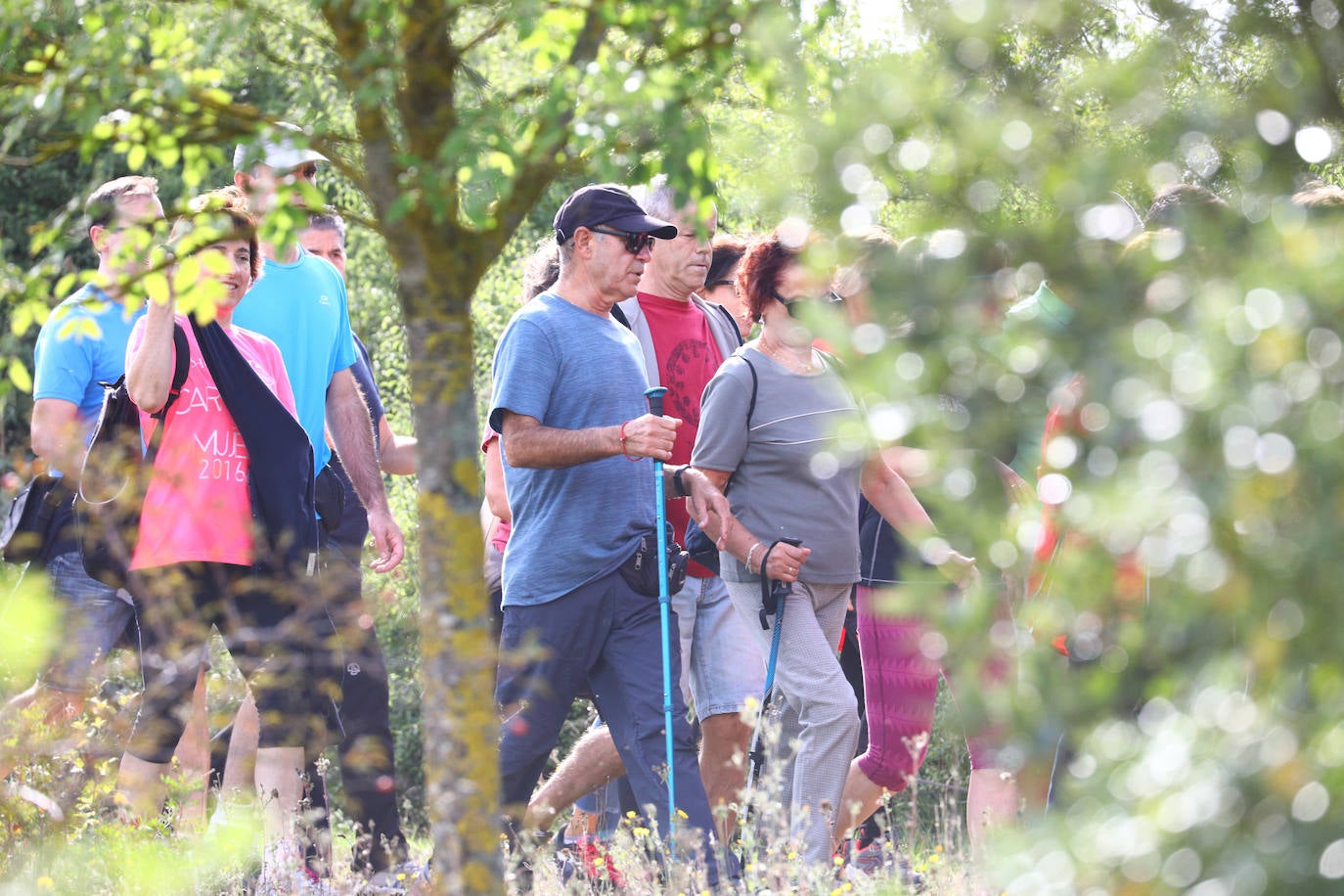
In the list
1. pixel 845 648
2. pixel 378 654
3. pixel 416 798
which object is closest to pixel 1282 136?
pixel 378 654

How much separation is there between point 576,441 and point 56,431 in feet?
5.93

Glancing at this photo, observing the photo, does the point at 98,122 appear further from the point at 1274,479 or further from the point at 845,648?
the point at 845,648

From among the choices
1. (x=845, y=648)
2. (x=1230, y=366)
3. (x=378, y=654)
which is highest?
(x=1230, y=366)

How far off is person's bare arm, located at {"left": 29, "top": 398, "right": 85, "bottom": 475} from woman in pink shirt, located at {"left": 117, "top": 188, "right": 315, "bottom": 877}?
0.43 meters

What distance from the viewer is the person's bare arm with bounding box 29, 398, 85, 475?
4898 millimetres

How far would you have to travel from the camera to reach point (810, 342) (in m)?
5.04

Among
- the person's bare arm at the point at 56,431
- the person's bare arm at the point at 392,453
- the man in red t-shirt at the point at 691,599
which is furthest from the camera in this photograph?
the person's bare arm at the point at 392,453

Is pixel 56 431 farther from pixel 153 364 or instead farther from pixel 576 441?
pixel 576 441

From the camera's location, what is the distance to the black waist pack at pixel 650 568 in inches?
189

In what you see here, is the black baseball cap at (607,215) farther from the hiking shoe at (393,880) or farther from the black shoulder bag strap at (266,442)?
the hiking shoe at (393,880)

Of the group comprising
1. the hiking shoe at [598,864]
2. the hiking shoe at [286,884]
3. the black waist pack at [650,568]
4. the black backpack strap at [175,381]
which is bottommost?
the hiking shoe at [598,864]

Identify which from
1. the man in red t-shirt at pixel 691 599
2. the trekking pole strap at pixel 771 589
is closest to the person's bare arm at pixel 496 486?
the man in red t-shirt at pixel 691 599

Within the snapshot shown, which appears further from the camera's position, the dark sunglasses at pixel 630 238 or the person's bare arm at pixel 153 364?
the dark sunglasses at pixel 630 238

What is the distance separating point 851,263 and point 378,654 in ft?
13.3
